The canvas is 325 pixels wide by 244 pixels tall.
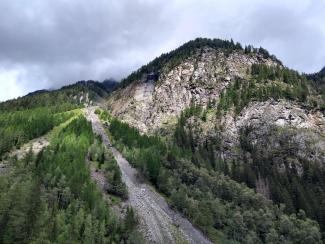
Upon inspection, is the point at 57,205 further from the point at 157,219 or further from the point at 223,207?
the point at 223,207

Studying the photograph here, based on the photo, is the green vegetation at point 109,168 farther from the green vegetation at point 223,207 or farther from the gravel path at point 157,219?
the green vegetation at point 223,207

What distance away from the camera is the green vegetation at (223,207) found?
11094 centimetres

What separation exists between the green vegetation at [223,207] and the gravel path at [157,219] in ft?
12.5

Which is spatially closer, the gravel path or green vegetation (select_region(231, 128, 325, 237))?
the gravel path

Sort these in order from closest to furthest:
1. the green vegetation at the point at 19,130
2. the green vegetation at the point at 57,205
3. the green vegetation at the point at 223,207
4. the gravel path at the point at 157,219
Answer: the green vegetation at the point at 57,205 < the gravel path at the point at 157,219 < the green vegetation at the point at 223,207 < the green vegetation at the point at 19,130

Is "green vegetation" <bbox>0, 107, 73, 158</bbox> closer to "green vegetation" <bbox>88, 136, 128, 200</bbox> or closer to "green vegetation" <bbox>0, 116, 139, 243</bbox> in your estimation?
"green vegetation" <bbox>0, 116, 139, 243</bbox>

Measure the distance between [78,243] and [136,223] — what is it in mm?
17564

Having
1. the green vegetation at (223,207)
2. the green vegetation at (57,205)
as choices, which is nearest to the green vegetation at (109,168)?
the green vegetation at (57,205)

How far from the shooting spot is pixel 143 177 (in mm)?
142875

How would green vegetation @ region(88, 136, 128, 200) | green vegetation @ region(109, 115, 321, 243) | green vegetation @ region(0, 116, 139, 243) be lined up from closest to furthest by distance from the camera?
green vegetation @ region(0, 116, 139, 243) → green vegetation @ region(109, 115, 321, 243) → green vegetation @ region(88, 136, 128, 200)

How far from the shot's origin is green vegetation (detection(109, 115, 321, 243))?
364 ft

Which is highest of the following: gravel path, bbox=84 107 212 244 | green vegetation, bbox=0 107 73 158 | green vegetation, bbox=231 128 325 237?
green vegetation, bbox=0 107 73 158

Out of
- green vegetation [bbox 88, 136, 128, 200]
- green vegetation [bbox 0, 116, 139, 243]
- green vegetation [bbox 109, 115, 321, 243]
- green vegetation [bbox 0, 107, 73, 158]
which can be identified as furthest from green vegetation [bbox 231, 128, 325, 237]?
green vegetation [bbox 0, 107, 73, 158]

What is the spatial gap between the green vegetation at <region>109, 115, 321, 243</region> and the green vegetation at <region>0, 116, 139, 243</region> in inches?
887
